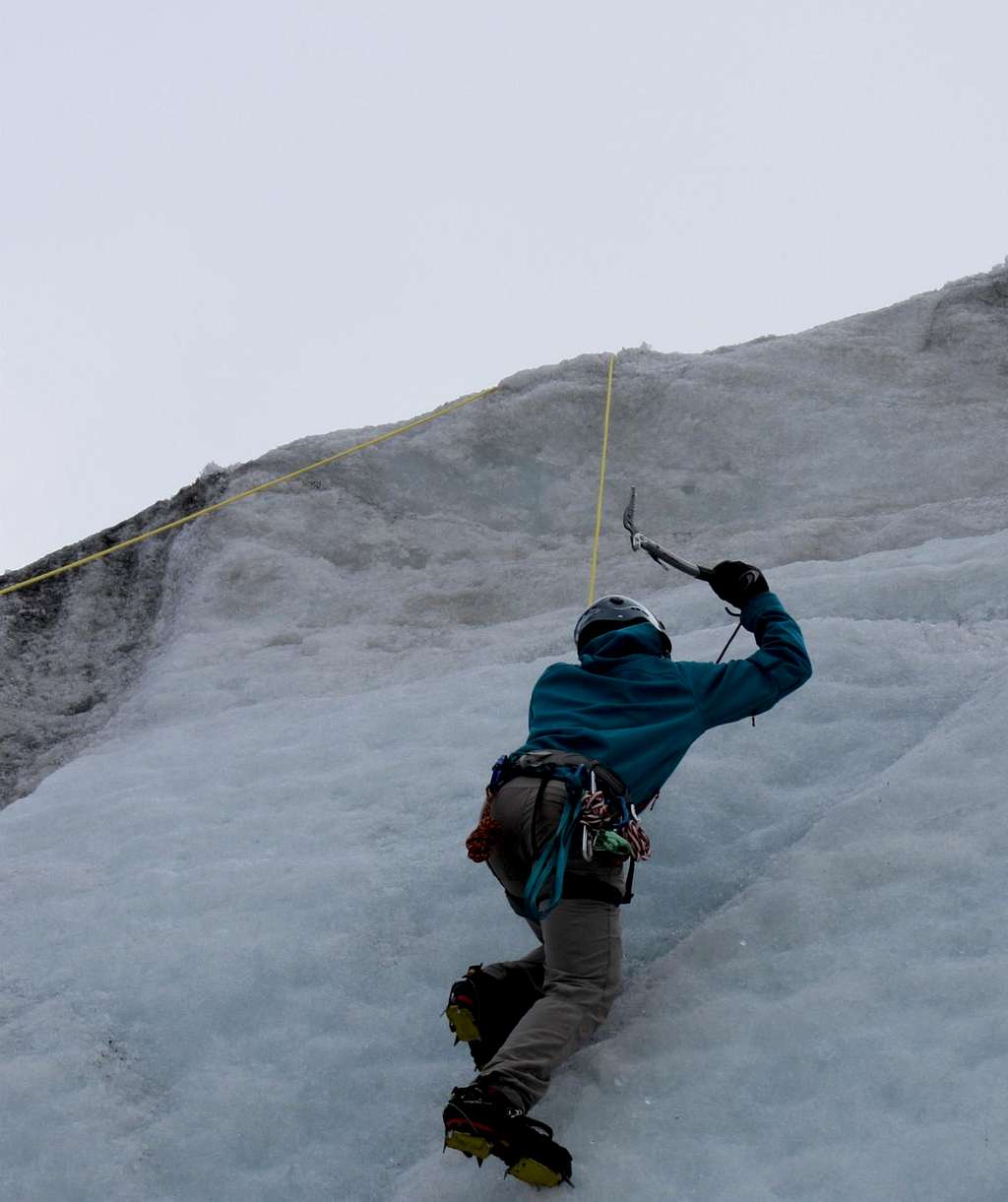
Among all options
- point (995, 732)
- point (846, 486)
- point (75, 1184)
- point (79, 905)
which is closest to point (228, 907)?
point (79, 905)

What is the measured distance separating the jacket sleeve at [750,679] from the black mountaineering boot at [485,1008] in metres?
1.12

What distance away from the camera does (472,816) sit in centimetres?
591

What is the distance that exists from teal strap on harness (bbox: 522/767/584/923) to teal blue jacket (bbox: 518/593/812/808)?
226 mm

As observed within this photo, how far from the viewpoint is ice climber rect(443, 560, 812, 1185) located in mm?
3631

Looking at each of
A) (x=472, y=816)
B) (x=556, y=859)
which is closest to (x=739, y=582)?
(x=556, y=859)

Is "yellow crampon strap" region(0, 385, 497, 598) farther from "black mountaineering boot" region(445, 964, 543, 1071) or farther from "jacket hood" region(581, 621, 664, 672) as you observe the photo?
"black mountaineering boot" region(445, 964, 543, 1071)

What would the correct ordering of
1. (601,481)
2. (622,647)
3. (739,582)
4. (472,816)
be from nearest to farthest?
1. (622,647)
2. (739,582)
3. (472,816)
4. (601,481)

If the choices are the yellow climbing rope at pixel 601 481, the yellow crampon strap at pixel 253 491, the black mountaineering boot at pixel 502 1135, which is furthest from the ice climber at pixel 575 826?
the yellow crampon strap at pixel 253 491

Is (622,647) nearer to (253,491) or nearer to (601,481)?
(601,481)

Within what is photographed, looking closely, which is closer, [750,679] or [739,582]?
[750,679]

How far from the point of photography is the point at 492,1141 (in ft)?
11.5

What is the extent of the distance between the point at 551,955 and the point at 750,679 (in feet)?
3.94

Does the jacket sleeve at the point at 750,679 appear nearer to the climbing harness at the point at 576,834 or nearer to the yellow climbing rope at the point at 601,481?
the climbing harness at the point at 576,834

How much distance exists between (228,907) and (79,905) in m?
0.75
